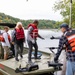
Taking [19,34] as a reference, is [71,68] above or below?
below

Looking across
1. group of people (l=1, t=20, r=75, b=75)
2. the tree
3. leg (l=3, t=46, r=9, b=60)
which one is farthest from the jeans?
the tree

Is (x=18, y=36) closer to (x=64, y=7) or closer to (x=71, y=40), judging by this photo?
(x=71, y=40)

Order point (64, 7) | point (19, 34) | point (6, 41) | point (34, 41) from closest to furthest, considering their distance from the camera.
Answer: point (34, 41), point (19, 34), point (6, 41), point (64, 7)

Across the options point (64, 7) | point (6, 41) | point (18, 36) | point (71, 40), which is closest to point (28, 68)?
point (18, 36)

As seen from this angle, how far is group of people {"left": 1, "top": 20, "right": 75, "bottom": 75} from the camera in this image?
22.4 ft

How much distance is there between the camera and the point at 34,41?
9781 mm

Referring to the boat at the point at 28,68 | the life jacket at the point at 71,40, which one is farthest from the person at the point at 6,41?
A: the life jacket at the point at 71,40

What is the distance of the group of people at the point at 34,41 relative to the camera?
682 centimetres

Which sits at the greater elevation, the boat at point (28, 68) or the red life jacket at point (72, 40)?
the red life jacket at point (72, 40)

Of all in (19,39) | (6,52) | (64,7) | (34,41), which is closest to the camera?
(34,41)

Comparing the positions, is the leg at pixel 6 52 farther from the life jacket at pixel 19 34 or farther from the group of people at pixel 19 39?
the life jacket at pixel 19 34

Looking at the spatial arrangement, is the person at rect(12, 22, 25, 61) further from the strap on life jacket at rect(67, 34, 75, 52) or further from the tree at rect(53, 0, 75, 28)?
the tree at rect(53, 0, 75, 28)

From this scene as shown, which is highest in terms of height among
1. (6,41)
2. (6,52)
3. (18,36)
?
(18,36)

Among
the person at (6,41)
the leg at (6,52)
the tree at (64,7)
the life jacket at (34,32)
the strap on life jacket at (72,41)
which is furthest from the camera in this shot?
the tree at (64,7)
